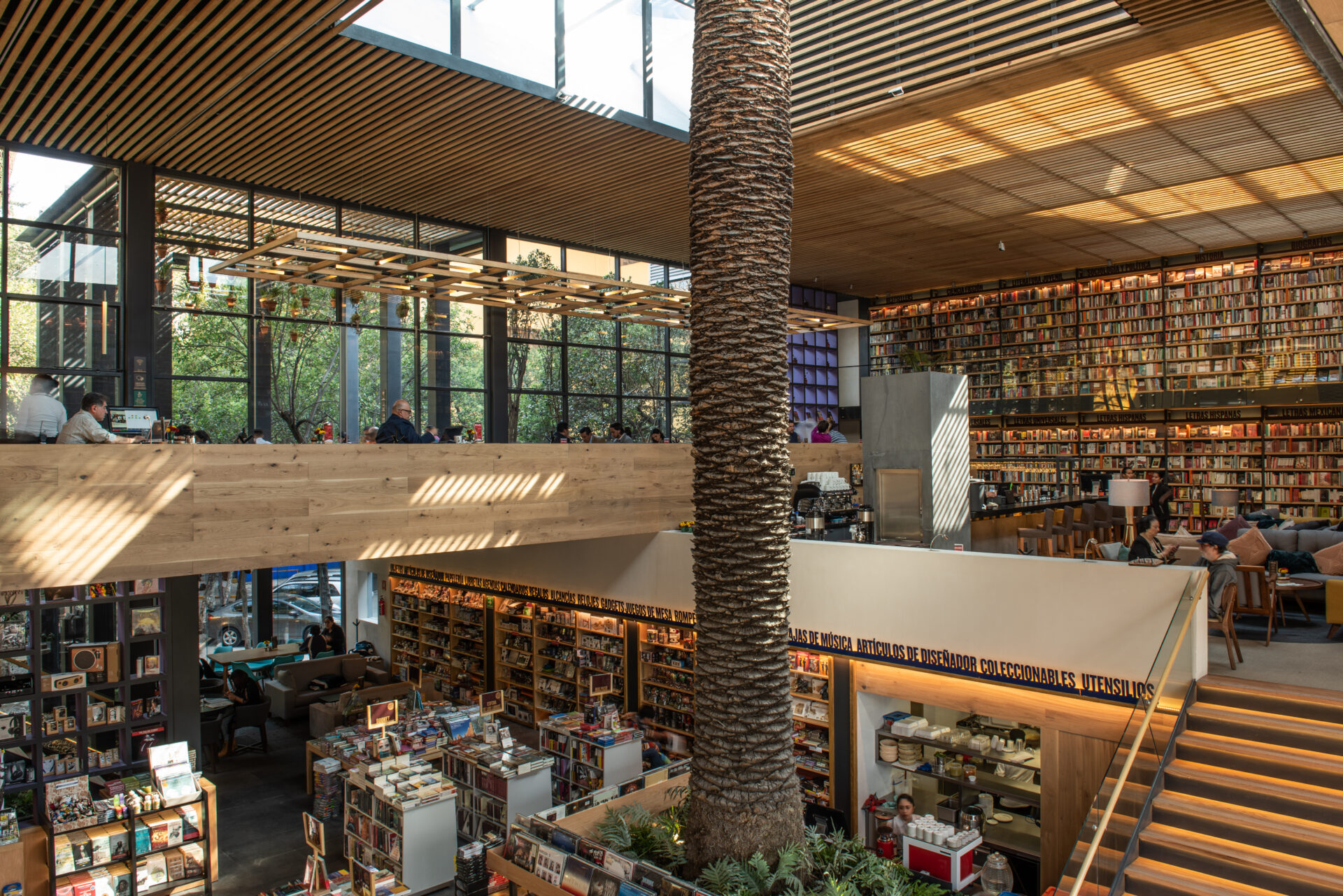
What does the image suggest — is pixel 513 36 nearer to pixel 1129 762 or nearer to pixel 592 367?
pixel 592 367

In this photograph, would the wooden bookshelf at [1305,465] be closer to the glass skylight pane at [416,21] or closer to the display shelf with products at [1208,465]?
the display shelf with products at [1208,465]

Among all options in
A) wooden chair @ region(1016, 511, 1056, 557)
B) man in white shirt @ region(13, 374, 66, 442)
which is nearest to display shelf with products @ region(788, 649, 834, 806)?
wooden chair @ region(1016, 511, 1056, 557)

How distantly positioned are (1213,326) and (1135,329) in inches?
50.1

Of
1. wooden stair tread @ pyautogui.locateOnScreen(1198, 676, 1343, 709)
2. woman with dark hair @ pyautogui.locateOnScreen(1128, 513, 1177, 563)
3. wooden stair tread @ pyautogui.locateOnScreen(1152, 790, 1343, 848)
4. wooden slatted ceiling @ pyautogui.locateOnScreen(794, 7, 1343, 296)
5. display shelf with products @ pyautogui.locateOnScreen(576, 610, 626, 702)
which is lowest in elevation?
display shelf with products @ pyautogui.locateOnScreen(576, 610, 626, 702)

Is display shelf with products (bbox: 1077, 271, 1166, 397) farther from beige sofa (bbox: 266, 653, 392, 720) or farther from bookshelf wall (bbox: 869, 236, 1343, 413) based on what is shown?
beige sofa (bbox: 266, 653, 392, 720)

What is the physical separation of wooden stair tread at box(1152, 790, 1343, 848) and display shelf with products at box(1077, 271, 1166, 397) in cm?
1154

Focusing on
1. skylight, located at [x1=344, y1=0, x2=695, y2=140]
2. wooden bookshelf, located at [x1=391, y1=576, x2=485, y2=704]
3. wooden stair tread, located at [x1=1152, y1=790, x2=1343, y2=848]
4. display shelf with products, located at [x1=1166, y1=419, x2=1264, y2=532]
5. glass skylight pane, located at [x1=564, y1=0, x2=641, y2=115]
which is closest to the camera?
wooden stair tread, located at [x1=1152, y1=790, x2=1343, y2=848]

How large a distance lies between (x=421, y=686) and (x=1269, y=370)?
15.5 m

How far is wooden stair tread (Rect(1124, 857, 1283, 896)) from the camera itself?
5156mm

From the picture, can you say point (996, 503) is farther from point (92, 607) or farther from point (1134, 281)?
point (92, 607)

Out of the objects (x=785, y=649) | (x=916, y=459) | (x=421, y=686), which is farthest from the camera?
(x=421, y=686)

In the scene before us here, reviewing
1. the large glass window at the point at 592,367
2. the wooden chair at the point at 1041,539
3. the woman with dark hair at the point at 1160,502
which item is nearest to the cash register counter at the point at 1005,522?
the wooden chair at the point at 1041,539

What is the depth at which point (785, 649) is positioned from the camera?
4.77 m

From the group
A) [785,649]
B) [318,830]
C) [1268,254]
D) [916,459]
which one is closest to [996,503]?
[916,459]
